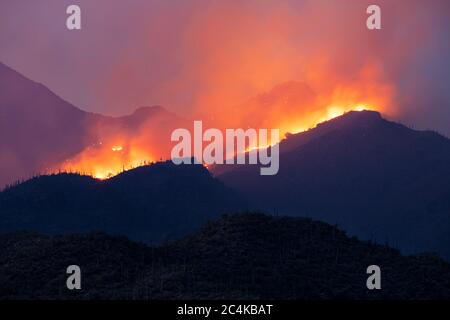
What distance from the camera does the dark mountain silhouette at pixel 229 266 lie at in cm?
8144

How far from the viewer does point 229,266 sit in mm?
87938

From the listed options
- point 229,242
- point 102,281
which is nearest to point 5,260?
point 102,281

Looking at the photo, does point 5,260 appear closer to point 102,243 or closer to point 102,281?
point 102,243

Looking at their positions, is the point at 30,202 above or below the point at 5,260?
above

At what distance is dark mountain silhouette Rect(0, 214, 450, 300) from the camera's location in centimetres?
8144

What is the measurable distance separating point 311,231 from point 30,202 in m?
110

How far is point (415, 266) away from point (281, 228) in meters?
16.3

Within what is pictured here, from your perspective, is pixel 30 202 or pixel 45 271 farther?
pixel 30 202

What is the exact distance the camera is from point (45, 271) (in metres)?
87.7

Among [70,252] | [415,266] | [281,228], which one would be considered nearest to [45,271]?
[70,252]
